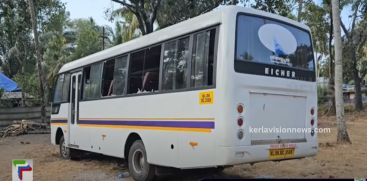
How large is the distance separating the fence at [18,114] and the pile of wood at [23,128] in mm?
1164

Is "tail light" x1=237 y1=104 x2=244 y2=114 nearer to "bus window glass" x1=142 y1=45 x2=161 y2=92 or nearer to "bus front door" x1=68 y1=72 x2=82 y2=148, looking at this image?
"bus window glass" x1=142 y1=45 x2=161 y2=92

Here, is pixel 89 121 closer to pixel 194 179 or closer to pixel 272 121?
pixel 194 179

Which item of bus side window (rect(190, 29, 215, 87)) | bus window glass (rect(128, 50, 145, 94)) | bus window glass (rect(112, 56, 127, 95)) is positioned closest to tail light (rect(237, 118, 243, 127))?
Result: bus side window (rect(190, 29, 215, 87))

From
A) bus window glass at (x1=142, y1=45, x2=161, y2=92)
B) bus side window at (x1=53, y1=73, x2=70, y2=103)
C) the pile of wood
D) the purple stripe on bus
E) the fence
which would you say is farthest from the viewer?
the fence

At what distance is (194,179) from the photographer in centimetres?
908

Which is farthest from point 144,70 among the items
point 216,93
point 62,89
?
point 62,89

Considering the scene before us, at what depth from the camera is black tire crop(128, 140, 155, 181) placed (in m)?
8.76

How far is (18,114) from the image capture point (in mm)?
23766

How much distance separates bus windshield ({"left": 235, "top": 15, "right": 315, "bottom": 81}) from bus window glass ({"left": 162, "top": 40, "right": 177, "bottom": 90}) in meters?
1.41

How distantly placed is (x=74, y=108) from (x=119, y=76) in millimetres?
3037

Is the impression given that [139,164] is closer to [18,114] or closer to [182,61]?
[182,61]

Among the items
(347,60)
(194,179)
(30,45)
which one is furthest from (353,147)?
(30,45)

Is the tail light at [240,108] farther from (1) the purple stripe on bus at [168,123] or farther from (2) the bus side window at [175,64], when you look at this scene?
(2) the bus side window at [175,64]

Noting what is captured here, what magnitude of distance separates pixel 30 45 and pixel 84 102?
25.2 m
